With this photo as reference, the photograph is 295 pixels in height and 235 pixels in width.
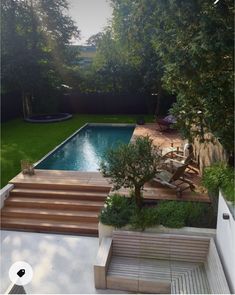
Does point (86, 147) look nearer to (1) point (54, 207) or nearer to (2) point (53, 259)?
(1) point (54, 207)

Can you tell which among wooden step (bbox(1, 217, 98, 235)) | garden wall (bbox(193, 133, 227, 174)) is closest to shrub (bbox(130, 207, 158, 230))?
wooden step (bbox(1, 217, 98, 235))

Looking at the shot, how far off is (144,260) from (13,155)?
27.9ft

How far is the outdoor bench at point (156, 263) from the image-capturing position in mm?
5398

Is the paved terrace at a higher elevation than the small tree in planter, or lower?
lower

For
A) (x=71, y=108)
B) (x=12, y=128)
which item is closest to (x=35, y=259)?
(x=12, y=128)

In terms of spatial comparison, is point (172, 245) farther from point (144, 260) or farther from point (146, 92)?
point (146, 92)

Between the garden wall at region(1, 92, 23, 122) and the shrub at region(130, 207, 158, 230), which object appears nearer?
the shrub at region(130, 207, 158, 230)

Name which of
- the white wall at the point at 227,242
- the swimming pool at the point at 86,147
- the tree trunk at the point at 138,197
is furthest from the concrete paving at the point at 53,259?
the swimming pool at the point at 86,147

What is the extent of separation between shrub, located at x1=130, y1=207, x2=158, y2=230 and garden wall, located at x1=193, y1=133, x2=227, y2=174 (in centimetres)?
199

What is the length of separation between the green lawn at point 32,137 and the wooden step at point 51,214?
4.68 feet

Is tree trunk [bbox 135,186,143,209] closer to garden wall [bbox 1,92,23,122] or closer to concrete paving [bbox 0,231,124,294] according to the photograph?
concrete paving [bbox 0,231,124,294]

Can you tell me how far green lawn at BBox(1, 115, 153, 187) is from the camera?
11.7 metres

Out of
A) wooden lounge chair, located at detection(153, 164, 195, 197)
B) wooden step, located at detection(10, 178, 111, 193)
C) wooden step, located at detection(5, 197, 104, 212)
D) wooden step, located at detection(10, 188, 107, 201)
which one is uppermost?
wooden lounge chair, located at detection(153, 164, 195, 197)

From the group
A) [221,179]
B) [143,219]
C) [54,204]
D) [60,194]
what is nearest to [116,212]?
[143,219]
